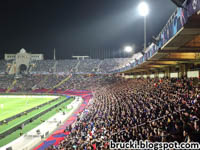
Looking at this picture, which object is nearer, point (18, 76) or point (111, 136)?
point (111, 136)

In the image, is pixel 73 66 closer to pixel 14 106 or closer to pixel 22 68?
pixel 22 68

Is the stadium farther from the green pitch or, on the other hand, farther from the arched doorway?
the arched doorway

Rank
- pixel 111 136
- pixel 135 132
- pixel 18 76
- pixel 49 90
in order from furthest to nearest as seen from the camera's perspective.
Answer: pixel 18 76, pixel 49 90, pixel 111 136, pixel 135 132

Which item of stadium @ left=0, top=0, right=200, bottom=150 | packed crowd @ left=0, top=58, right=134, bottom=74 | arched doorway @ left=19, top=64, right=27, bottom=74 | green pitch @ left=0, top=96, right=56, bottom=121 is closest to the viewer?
stadium @ left=0, top=0, right=200, bottom=150

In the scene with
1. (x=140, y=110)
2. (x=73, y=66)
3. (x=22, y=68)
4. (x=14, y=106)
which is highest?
(x=73, y=66)

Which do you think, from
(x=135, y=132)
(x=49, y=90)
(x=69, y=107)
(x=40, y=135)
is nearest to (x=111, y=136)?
(x=135, y=132)

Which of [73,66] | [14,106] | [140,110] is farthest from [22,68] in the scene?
[140,110]

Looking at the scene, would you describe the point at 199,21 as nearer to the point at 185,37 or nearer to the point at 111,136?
the point at 185,37

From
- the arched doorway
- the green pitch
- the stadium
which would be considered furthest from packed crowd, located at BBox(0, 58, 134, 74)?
the green pitch

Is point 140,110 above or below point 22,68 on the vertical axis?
below

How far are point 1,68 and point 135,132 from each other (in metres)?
90.7

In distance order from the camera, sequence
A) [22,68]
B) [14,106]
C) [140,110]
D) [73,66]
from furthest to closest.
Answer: [22,68], [73,66], [14,106], [140,110]

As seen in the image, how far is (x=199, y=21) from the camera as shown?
16.0 ft

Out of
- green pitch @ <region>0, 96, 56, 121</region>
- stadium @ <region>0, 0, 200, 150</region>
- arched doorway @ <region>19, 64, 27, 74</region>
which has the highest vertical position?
arched doorway @ <region>19, 64, 27, 74</region>
